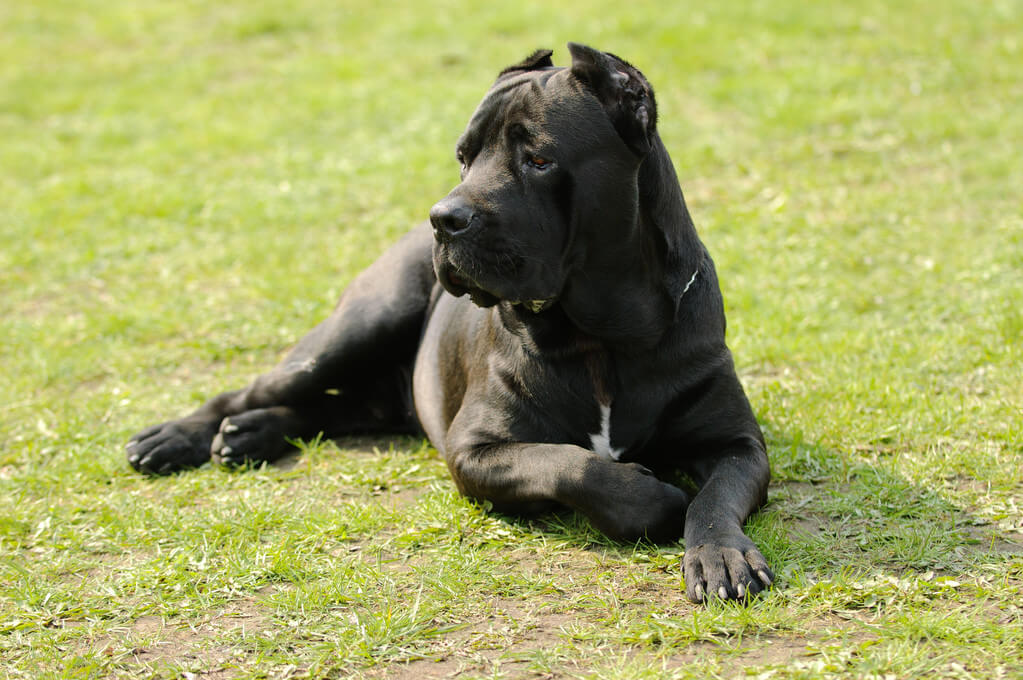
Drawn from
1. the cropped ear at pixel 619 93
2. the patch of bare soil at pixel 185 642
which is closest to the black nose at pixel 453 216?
the cropped ear at pixel 619 93

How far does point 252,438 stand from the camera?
182 inches

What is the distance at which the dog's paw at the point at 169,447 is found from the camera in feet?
15.0

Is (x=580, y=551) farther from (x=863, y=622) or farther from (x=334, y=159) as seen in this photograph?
(x=334, y=159)

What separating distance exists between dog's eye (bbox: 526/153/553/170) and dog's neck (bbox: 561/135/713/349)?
0.29m

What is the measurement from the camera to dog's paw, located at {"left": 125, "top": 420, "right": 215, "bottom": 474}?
4.58 m

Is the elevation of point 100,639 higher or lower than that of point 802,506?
lower

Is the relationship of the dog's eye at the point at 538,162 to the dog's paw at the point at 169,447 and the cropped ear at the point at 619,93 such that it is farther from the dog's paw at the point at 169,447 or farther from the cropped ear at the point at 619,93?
the dog's paw at the point at 169,447

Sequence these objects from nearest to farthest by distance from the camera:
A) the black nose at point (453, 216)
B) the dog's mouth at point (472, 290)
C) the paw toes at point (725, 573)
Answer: the paw toes at point (725, 573)
the black nose at point (453, 216)
the dog's mouth at point (472, 290)

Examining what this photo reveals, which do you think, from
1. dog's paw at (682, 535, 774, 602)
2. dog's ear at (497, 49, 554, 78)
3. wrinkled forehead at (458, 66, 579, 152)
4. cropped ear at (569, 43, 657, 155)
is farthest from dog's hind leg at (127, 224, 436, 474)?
dog's paw at (682, 535, 774, 602)

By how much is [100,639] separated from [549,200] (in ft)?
6.40

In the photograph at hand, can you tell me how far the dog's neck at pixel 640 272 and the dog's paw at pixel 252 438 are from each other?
1719mm

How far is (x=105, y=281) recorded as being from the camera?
700 cm

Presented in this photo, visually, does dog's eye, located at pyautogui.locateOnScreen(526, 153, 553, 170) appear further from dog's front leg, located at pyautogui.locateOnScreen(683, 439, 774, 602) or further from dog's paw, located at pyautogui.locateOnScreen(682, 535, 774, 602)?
dog's paw, located at pyautogui.locateOnScreen(682, 535, 774, 602)

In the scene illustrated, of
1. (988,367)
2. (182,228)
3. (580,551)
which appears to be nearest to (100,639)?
(580,551)
